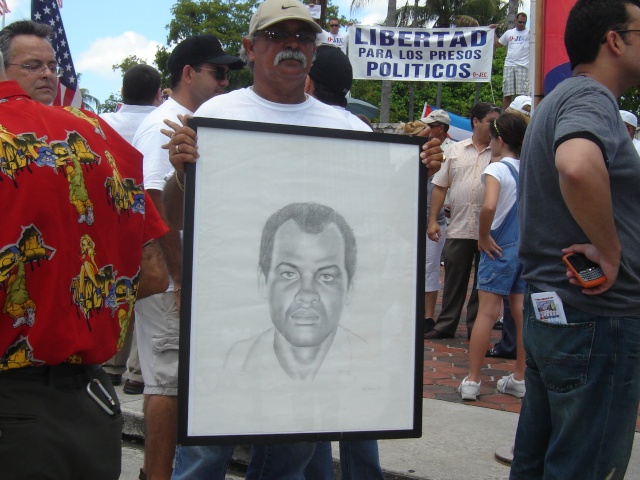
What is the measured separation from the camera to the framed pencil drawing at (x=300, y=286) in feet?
7.76

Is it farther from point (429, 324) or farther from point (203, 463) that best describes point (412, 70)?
point (203, 463)

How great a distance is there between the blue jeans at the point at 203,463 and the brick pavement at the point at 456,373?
8.47 ft

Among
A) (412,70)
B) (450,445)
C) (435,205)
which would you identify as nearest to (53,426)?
(450,445)

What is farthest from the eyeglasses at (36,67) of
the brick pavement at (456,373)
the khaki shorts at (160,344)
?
the brick pavement at (456,373)

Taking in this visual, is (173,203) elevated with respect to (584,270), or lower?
elevated

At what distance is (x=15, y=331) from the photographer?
1918 mm

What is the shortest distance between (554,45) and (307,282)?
6.57ft

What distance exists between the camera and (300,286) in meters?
2.47

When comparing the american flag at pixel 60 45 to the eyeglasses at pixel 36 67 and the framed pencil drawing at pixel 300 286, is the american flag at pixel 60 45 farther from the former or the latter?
the framed pencil drawing at pixel 300 286

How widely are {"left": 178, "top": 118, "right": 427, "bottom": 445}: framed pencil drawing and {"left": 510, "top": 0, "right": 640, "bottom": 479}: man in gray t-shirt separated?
17.0 inches

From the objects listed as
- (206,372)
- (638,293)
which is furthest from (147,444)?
(638,293)

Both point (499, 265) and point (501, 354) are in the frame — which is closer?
point (499, 265)

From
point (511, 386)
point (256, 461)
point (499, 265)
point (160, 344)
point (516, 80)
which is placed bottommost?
point (511, 386)

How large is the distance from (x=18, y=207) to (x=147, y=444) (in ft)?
5.75
